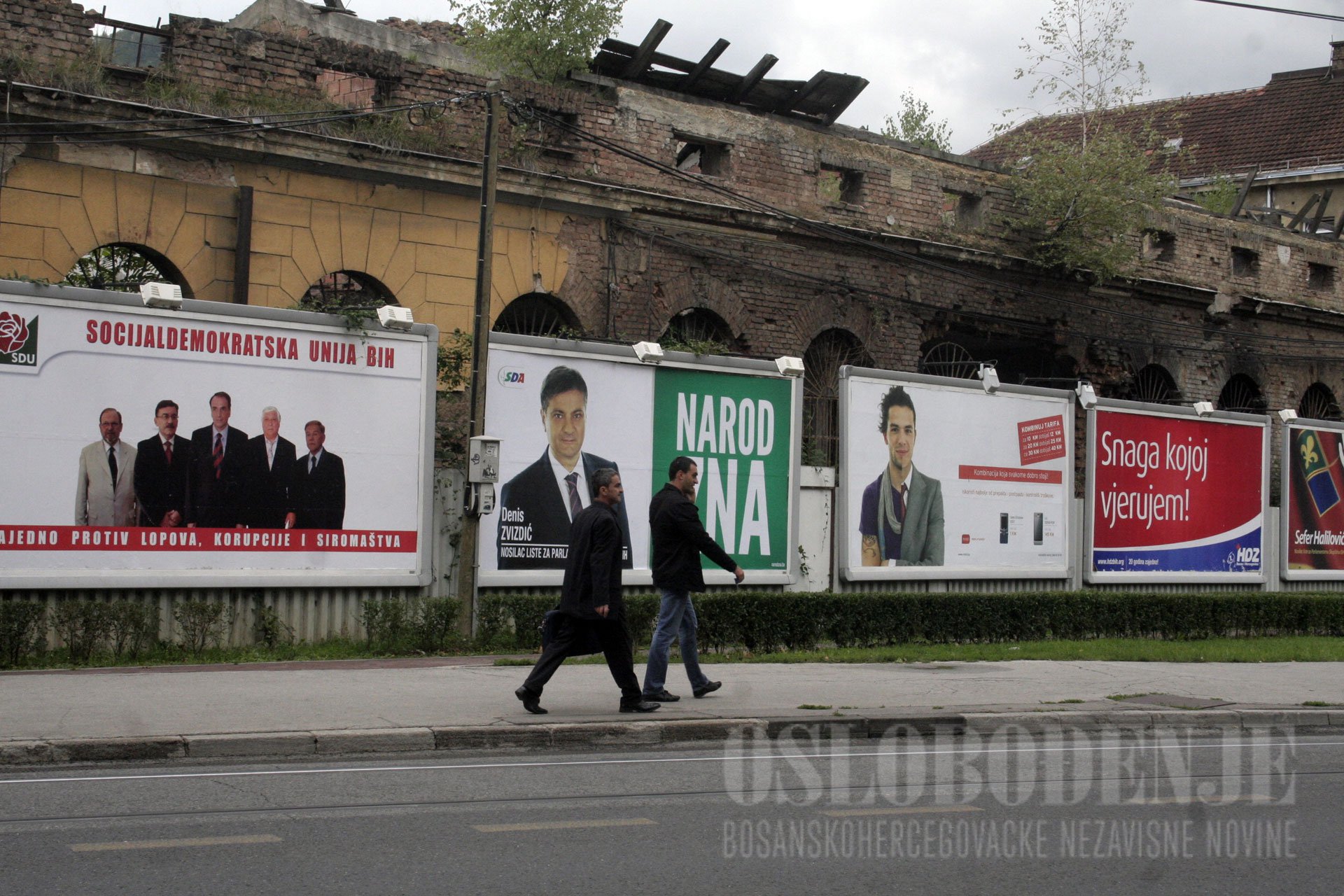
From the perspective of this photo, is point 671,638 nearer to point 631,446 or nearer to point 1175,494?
point 631,446

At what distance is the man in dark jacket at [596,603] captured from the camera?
35.2 feet

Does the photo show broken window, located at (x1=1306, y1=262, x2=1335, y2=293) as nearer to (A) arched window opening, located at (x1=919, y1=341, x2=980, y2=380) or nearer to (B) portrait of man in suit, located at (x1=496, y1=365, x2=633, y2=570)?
(A) arched window opening, located at (x1=919, y1=341, x2=980, y2=380)

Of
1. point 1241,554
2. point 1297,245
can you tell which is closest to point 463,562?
point 1241,554

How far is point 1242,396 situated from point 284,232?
74.3ft

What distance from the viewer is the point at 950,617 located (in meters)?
19.3

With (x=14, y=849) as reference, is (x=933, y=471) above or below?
above

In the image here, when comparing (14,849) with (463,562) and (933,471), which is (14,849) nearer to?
(463,562)

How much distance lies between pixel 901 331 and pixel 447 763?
59.1 ft

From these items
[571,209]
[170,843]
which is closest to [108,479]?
[170,843]

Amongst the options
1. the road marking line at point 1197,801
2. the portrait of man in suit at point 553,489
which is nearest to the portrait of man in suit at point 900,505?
the portrait of man in suit at point 553,489

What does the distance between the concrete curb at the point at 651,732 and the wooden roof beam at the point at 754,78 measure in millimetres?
14504

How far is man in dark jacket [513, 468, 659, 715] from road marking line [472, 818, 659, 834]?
3.22m

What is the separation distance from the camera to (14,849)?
6473mm

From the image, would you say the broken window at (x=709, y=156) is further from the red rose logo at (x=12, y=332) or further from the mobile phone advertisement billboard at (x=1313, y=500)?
the red rose logo at (x=12, y=332)
